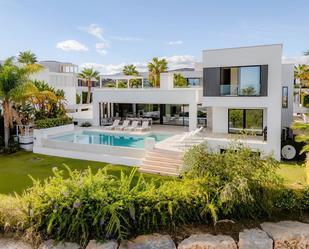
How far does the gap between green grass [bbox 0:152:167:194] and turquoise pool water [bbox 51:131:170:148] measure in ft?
12.5

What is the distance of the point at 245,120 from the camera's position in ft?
83.6

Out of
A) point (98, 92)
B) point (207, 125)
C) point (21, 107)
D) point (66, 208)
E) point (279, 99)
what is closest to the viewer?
point (66, 208)

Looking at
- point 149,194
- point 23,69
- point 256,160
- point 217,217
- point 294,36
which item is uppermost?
point 294,36

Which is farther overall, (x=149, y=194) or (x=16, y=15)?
(x=16, y=15)

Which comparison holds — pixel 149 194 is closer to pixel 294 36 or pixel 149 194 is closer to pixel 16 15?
pixel 16 15

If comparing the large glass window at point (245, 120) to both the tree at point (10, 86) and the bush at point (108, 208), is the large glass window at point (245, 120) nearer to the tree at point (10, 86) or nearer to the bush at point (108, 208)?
the tree at point (10, 86)

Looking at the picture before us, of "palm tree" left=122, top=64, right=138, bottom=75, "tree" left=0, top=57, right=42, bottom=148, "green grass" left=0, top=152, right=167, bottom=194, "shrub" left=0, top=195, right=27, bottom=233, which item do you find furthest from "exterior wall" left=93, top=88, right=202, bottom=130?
"shrub" left=0, top=195, right=27, bottom=233

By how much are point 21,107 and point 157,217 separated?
2369 cm

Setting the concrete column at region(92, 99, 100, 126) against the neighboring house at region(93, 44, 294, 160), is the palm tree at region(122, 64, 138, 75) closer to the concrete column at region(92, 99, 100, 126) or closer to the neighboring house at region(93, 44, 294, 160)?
the concrete column at region(92, 99, 100, 126)

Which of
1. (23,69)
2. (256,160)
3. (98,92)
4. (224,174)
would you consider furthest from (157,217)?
(98,92)

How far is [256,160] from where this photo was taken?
8.65 m

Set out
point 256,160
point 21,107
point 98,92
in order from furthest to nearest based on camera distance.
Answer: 1. point 98,92
2. point 21,107
3. point 256,160

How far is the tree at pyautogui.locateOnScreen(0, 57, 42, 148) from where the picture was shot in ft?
76.3

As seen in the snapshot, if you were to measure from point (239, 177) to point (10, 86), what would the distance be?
836 inches
